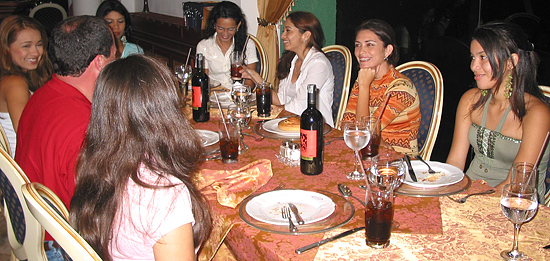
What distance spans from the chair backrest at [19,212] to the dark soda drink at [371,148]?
1074mm

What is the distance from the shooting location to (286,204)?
1.40m

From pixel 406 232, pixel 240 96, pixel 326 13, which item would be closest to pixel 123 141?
pixel 406 232

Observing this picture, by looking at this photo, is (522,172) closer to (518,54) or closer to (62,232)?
(518,54)

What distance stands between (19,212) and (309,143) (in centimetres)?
89

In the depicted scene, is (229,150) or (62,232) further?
(229,150)

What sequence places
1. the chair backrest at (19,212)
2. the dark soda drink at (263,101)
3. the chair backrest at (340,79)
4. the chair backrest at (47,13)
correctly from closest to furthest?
the chair backrest at (19,212) < the dark soda drink at (263,101) < the chair backrest at (340,79) < the chair backrest at (47,13)

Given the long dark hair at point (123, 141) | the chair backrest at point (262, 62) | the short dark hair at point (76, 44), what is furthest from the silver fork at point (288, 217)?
the chair backrest at point (262, 62)

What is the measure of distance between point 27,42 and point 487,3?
96.7 inches

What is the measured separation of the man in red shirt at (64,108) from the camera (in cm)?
154

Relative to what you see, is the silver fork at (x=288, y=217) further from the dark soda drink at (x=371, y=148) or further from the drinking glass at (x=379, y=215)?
the dark soda drink at (x=371, y=148)

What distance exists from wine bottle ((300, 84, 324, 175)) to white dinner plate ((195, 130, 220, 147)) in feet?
1.53

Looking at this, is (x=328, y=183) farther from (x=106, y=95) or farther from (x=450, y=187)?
(x=106, y=95)

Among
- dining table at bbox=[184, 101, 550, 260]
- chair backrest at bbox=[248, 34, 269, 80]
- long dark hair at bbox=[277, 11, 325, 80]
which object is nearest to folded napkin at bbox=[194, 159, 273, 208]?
dining table at bbox=[184, 101, 550, 260]

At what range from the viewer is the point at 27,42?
247 cm
